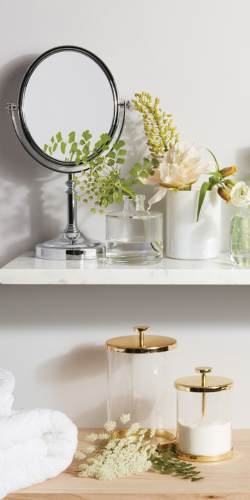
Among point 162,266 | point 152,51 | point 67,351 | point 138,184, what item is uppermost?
point 152,51

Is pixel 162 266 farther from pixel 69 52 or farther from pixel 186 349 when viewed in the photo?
pixel 69 52

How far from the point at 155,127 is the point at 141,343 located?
368 millimetres

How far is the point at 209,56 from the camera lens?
1.37 metres

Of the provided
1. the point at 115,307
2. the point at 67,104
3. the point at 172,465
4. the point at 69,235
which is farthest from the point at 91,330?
the point at 67,104

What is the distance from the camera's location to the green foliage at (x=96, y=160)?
4.33ft

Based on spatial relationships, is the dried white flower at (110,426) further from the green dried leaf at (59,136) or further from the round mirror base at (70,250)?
the green dried leaf at (59,136)

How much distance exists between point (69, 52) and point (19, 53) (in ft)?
0.33

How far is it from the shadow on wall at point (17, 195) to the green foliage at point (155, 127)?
20cm

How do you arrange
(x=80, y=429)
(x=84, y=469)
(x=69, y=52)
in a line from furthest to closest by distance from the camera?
1. (x=80, y=429)
2. (x=69, y=52)
3. (x=84, y=469)

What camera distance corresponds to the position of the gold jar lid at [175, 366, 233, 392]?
1.27m

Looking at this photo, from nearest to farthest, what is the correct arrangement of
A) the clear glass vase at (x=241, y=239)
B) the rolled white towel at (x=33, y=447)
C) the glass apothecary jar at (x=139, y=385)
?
the rolled white towel at (x=33, y=447), the clear glass vase at (x=241, y=239), the glass apothecary jar at (x=139, y=385)

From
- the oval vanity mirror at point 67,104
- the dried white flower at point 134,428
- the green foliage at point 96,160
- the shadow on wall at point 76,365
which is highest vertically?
the oval vanity mirror at point 67,104

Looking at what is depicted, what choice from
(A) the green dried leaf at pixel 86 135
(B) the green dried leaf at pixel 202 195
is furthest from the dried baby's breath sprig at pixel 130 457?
(A) the green dried leaf at pixel 86 135

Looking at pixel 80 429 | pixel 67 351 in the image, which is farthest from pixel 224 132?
pixel 80 429
